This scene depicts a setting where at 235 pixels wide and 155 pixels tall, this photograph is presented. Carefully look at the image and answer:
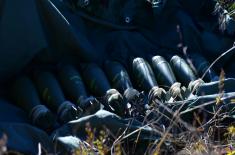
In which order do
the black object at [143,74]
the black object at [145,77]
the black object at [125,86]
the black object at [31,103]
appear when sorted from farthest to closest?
the black object at [143,74], the black object at [145,77], the black object at [125,86], the black object at [31,103]

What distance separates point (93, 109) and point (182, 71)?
0.75 meters

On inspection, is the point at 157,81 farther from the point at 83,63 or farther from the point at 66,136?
the point at 66,136

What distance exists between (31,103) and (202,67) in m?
1.07

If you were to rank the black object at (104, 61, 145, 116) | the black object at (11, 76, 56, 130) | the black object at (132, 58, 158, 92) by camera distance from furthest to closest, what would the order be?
the black object at (132, 58, 158, 92) < the black object at (104, 61, 145, 116) < the black object at (11, 76, 56, 130)

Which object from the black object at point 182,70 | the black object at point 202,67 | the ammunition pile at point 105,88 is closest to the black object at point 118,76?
the ammunition pile at point 105,88

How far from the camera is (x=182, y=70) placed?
3.90m

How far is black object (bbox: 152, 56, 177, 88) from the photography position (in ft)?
12.6

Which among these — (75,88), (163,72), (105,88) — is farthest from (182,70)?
(75,88)

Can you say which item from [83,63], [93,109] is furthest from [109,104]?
[83,63]

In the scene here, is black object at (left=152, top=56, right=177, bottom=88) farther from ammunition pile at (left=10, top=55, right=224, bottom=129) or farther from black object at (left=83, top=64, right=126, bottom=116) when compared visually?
black object at (left=83, top=64, right=126, bottom=116)

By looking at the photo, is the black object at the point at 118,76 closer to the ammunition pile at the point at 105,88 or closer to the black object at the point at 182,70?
the ammunition pile at the point at 105,88

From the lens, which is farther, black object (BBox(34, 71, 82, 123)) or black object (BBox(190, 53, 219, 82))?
black object (BBox(190, 53, 219, 82))

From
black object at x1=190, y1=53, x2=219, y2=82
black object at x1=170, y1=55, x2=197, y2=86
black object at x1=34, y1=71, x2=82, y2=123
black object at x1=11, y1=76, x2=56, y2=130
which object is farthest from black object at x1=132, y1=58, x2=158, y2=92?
black object at x1=11, y1=76, x2=56, y2=130

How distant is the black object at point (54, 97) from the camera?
133 inches
